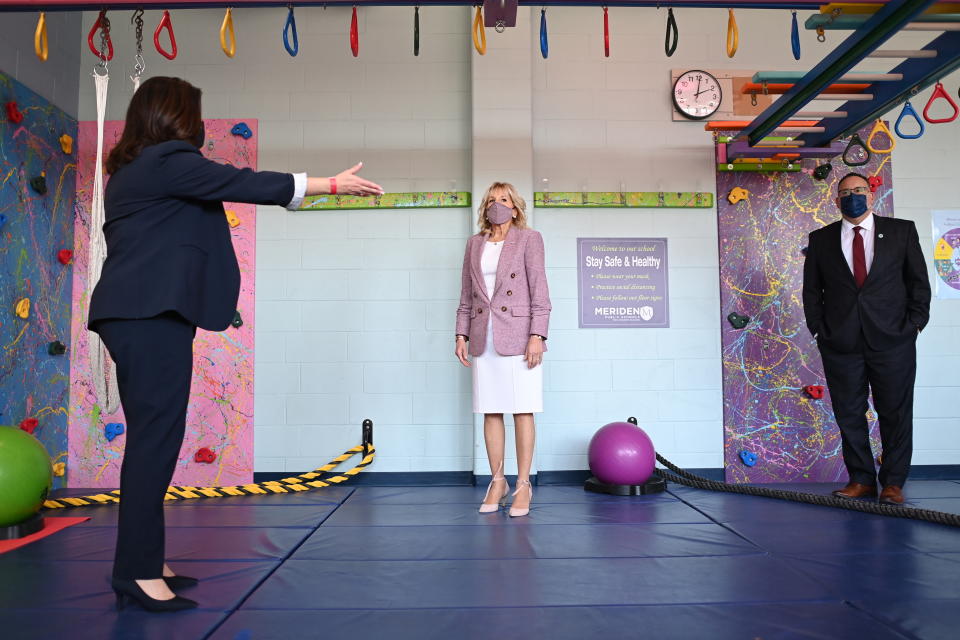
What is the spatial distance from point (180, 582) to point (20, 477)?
4.00 feet

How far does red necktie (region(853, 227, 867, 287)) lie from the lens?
365 centimetres

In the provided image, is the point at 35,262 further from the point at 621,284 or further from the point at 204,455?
the point at 621,284

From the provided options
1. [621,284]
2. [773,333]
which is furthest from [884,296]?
[621,284]

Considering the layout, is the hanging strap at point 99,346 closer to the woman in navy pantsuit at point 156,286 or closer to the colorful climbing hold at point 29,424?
the woman in navy pantsuit at point 156,286

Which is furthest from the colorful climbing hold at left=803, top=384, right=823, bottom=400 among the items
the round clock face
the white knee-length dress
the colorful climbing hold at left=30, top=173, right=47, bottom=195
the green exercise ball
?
the colorful climbing hold at left=30, top=173, right=47, bottom=195

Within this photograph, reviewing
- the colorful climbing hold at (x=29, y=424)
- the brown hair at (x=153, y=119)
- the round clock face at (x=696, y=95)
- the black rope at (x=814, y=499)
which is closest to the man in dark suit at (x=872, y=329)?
the black rope at (x=814, y=499)

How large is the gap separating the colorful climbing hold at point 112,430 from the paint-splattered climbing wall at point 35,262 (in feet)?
0.79

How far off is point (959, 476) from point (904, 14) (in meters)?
3.15

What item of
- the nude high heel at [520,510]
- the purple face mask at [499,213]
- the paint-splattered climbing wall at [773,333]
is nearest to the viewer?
the nude high heel at [520,510]

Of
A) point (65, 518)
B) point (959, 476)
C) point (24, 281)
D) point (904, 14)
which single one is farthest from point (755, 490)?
point (24, 281)

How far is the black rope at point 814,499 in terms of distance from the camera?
2.99 m

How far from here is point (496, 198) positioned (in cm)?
341

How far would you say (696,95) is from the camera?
15.0ft

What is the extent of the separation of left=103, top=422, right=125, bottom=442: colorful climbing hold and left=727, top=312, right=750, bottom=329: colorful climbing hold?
12.9 ft
